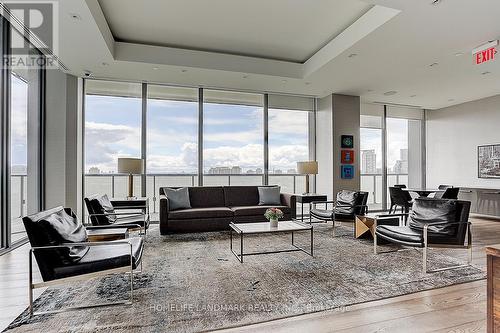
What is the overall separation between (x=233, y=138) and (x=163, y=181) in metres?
1.93

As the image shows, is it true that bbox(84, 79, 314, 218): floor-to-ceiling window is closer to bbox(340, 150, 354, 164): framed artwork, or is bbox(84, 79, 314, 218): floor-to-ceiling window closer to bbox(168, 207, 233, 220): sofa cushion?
bbox(340, 150, 354, 164): framed artwork

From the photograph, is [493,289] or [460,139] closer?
[493,289]

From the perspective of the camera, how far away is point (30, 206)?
4.94m

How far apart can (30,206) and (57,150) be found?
111 centimetres

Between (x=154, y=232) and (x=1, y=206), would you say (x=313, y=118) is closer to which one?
(x=154, y=232)

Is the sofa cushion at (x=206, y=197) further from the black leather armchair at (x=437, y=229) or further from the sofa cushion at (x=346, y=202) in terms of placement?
the black leather armchair at (x=437, y=229)

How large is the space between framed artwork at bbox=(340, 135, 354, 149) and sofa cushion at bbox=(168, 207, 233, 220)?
353 cm

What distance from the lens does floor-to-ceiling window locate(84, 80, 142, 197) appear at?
233 inches

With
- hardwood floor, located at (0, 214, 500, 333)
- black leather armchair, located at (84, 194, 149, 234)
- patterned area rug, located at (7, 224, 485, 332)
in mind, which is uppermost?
black leather armchair, located at (84, 194, 149, 234)

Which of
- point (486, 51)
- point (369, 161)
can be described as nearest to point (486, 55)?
point (486, 51)

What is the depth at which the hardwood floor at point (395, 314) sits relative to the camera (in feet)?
6.82

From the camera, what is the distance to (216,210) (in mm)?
5176

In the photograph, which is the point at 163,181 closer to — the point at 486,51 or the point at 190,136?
the point at 190,136

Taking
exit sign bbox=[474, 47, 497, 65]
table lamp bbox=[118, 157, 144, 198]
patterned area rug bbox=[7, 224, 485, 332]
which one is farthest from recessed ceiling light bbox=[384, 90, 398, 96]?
table lamp bbox=[118, 157, 144, 198]
